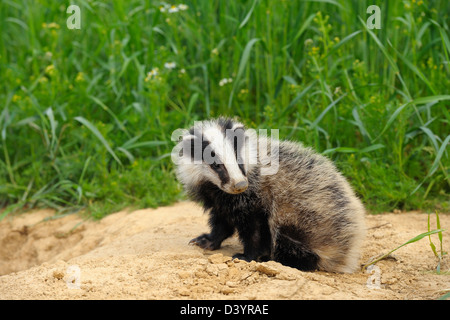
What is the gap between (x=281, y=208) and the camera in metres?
3.56

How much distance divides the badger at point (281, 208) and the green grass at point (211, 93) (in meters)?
1.13

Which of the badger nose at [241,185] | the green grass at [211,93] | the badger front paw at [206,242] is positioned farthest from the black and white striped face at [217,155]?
the green grass at [211,93]

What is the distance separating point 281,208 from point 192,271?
785mm

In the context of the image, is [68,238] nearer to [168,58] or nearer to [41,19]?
[168,58]

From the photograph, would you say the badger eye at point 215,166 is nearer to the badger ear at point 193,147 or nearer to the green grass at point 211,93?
the badger ear at point 193,147

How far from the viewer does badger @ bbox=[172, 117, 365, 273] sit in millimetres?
3523

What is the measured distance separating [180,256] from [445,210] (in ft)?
7.70

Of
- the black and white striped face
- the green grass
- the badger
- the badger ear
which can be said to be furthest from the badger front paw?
the green grass

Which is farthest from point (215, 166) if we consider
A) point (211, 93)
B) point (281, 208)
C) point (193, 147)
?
point (211, 93)

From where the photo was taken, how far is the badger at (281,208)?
3523 millimetres

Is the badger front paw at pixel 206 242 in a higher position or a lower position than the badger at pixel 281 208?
lower

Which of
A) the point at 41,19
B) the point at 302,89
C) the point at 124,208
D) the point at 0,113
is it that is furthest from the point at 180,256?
the point at 41,19

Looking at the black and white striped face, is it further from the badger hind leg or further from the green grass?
the green grass

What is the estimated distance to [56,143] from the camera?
5.66 metres
